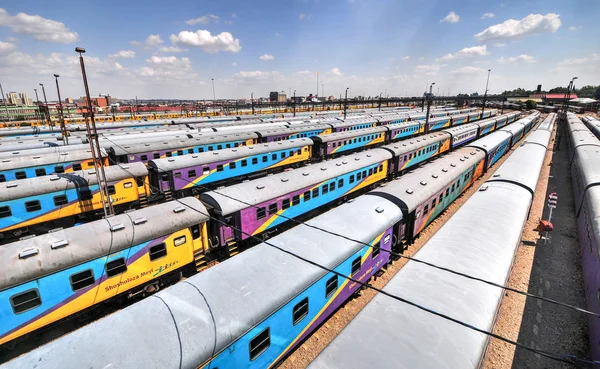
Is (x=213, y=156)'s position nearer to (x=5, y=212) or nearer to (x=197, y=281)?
(x=5, y=212)

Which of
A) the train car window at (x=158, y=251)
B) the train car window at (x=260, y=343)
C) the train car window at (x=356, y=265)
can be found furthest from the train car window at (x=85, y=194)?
the train car window at (x=356, y=265)

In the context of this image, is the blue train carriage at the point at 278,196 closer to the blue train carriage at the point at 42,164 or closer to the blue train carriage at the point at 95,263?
the blue train carriage at the point at 95,263

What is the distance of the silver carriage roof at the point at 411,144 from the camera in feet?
90.5

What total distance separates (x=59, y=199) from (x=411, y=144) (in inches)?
1190

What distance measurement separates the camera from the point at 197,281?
8.16 metres

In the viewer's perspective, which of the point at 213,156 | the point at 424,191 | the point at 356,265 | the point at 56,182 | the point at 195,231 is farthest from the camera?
the point at 213,156

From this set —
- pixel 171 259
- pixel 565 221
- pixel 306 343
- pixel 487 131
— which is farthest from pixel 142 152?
pixel 487 131

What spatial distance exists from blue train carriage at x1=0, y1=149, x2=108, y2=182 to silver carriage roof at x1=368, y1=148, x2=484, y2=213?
2409 centimetres

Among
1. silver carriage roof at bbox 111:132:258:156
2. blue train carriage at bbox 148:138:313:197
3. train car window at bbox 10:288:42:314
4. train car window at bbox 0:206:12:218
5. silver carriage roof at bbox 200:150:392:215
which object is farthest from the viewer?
silver carriage roof at bbox 111:132:258:156

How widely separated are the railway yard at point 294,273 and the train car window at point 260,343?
0.13 feet

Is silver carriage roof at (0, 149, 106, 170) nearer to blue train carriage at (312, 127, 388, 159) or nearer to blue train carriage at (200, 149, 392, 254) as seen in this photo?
blue train carriage at (200, 149, 392, 254)

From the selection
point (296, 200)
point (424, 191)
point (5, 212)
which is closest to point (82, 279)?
point (5, 212)

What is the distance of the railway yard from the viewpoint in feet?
21.7

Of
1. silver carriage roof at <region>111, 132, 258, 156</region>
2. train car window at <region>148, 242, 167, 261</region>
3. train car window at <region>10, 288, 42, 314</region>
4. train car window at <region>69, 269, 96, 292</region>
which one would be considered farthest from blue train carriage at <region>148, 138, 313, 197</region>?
train car window at <region>10, 288, 42, 314</region>
